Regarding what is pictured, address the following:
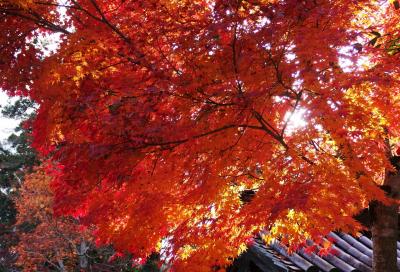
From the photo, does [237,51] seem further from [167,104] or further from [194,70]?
[167,104]

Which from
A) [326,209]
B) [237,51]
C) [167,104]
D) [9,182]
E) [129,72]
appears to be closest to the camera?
[237,51]

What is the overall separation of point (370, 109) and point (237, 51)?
7.72ft

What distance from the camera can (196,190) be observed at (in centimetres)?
657

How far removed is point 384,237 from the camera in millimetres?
6566

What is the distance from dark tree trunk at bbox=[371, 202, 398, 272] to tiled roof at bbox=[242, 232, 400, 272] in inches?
29.9

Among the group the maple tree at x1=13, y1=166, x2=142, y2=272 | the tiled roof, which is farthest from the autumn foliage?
the tiled roof

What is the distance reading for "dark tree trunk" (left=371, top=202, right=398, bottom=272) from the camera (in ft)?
21.2

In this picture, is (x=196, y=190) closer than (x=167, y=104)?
No

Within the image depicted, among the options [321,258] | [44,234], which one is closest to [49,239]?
[44,234]

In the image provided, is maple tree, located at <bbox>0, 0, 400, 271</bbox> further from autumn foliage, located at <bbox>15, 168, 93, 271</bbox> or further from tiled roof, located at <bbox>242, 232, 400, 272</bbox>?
autumn foliage, located at <bbox>15, 168, 93, 271</bbox>

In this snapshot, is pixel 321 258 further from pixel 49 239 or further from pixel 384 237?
pixel 49 239

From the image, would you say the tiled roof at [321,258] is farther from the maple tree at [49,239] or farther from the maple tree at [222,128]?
the maple tree at [49,239]

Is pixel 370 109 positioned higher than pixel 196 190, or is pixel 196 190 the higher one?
pixel 370 109

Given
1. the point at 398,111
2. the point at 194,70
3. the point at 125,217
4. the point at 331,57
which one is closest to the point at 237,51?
the point at 194,70
